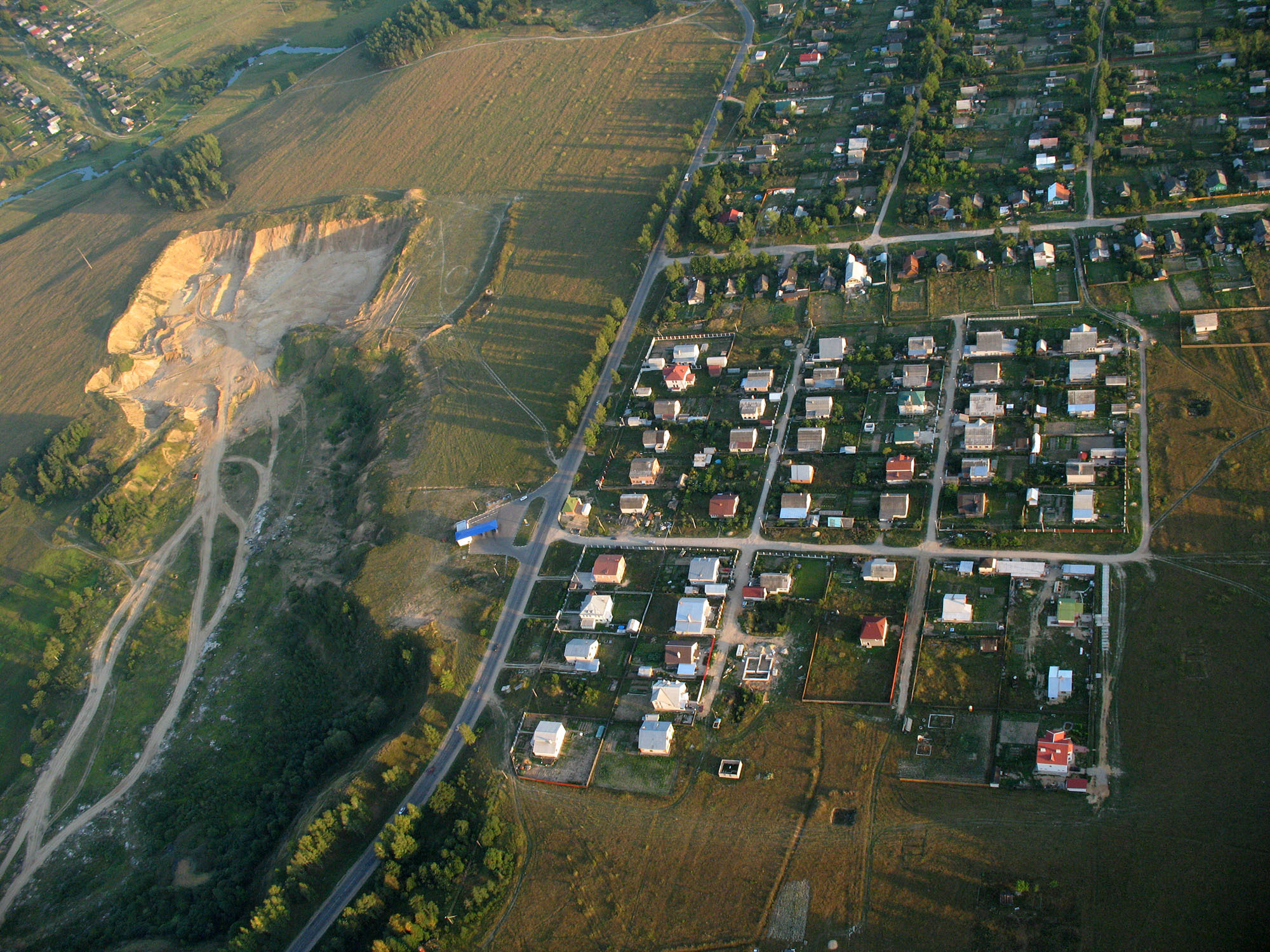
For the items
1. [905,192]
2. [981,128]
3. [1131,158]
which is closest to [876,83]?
[981,128]

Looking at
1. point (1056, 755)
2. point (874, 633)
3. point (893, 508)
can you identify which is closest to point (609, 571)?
point (874, 633)

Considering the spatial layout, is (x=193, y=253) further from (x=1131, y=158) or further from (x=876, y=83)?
(x=1131, y=158)

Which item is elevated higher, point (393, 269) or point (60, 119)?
Result: point (60, 119)

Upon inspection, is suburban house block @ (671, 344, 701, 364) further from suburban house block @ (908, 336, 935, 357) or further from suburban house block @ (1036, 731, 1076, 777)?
suburban house block @ (1036, 731, 1076, 777)

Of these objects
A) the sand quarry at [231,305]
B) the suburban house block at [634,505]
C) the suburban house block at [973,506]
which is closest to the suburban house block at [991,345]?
the suburban house block at [973,506]

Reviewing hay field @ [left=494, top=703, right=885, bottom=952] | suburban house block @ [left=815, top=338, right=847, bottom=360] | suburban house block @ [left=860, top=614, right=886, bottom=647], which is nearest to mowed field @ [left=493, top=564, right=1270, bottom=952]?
hay field @ [left=494, top=703, right=885, bottom=952]

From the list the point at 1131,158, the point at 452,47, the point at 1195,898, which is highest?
the point at 452,47
